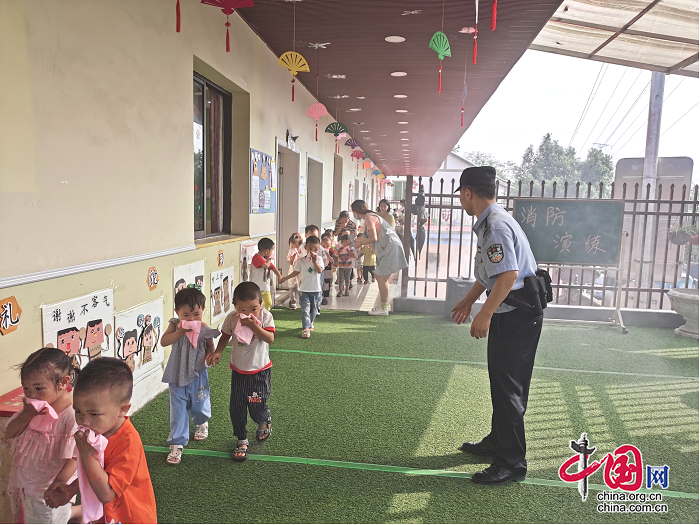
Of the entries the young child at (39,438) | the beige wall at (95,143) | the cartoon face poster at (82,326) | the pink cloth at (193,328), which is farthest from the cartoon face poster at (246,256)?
the young child at (39,438)

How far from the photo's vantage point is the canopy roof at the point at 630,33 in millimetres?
5898

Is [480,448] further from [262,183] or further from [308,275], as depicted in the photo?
[262,183]

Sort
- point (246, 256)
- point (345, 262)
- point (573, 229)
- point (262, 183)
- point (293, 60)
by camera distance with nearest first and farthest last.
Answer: point (293, 60) → point (246, 256) → point (262, 183) → point (573, 229) → point (345, 262)

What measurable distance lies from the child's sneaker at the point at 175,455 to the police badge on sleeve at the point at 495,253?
80.3 inches

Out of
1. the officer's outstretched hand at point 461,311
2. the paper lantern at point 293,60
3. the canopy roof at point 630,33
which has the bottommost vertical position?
the officer's outstretched hand at point 461,311

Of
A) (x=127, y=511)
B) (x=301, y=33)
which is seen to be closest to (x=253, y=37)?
(x=301, y=33)

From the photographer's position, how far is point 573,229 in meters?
6.46

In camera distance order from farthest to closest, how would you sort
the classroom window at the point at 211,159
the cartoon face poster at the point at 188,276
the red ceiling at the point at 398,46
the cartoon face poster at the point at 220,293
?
the classroom window at the point at 211,159 < the cartoon face poster at the point at 220,293 < the red ceiling at the point at 398,46 < the cartoon face poster at the point at 188,276

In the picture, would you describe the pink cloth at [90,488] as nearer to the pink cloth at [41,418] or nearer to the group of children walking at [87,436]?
the group of children walking at [87,436]

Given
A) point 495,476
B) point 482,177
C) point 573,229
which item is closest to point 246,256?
point 482,177

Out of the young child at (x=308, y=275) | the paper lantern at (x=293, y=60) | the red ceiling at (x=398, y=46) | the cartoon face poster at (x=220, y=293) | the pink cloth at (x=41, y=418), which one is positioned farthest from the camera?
the young child at (x=308, y=275)

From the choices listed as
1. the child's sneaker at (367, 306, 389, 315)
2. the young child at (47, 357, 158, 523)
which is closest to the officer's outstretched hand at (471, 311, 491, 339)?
the young child at (47, 357, 158, 523)

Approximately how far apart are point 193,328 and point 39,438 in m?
0.96

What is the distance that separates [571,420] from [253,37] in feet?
17.3
